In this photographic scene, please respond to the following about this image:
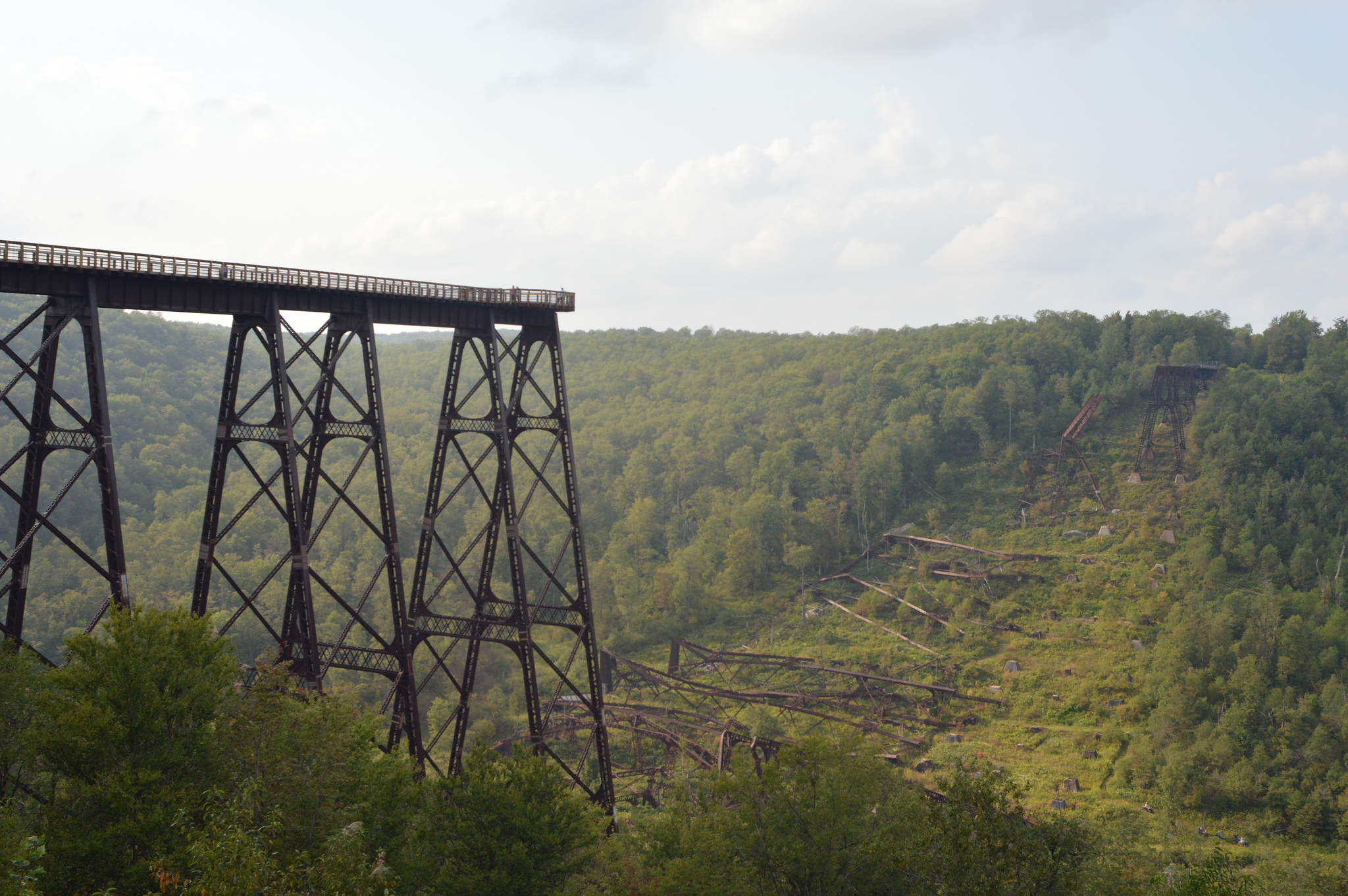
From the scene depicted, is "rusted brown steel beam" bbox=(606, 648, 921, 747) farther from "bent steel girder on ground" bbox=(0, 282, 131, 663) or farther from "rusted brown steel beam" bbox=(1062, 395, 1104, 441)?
"bent steel girder on ground" bbox=(0, 282, 131, 663)

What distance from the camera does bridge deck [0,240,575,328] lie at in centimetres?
1503

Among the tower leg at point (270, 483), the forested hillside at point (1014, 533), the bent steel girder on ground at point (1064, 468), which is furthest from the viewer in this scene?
the bent steel girder on ground at point (1064, 468)

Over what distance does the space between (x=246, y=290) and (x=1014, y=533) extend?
4740 centimetres

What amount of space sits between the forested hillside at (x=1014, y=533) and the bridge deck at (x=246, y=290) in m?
19.9

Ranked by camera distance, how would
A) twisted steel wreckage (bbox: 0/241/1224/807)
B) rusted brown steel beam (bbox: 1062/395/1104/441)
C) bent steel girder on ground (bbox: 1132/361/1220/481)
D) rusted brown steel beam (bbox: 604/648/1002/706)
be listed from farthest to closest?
rusted brown steel beam (bbox: 1062/395/1104/441)
bent steel girder on ground (bbox: 1132/361/1220/481)
rusted brown steel beam (bbox: 604/648/1002/706)
twisted steel wreckage (bbox: 0/241/1224/807)

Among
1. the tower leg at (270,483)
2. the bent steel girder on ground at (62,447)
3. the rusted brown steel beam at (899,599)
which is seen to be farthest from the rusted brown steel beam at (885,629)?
the bent steel girder on ground at (62,447)

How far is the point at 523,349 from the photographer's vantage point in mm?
23094

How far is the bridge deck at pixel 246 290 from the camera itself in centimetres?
1503

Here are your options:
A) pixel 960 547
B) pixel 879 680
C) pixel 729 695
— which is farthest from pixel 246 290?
pixel 960 547

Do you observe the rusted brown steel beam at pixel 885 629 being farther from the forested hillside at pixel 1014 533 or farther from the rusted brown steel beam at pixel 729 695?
the rusted brown steel beam at pixel 729 695

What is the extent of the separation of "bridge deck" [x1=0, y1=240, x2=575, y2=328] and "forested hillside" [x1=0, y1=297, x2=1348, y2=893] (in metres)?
19.9

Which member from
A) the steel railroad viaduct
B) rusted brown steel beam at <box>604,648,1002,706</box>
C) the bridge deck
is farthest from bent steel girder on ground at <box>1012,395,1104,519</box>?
the bridge deck

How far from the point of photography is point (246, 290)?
17.8m

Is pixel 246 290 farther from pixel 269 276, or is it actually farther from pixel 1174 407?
pixel 1174 407
